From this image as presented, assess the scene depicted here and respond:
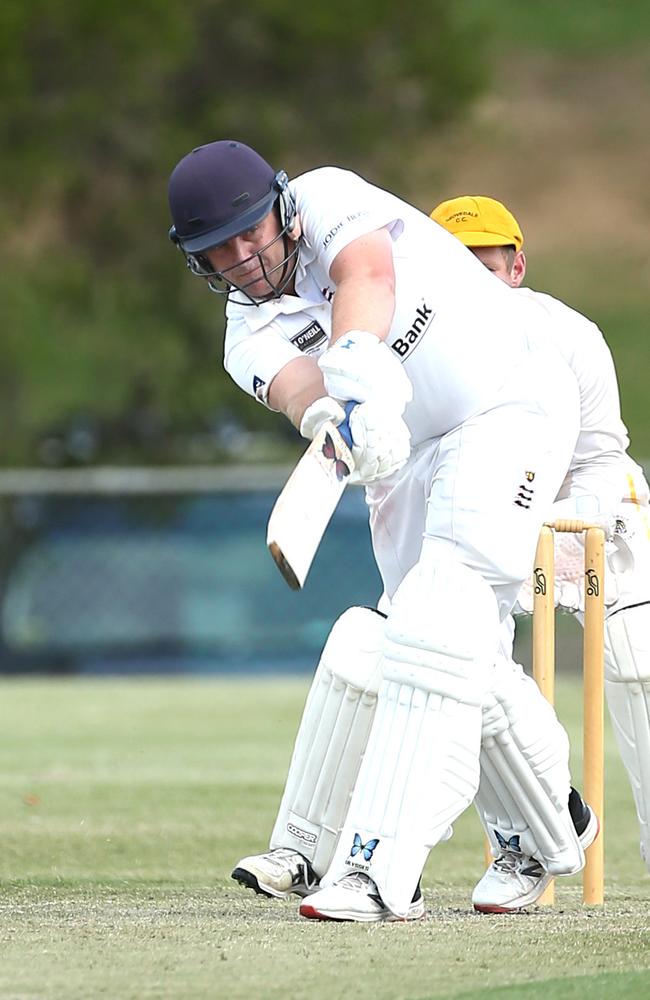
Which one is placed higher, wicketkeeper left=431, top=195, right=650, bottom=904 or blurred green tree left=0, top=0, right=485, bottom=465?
blurred green tree left=0, top=0, right=485, bottom=465

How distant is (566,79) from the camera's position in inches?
1512

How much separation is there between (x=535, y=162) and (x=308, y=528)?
1296 inches

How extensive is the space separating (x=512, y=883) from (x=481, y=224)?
5.09ft

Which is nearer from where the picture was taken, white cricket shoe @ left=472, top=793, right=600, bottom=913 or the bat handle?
the bat handle

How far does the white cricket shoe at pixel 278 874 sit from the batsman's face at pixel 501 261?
1460 mm

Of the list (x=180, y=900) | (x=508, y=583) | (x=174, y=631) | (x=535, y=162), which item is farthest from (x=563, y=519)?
(x=535, y=162)

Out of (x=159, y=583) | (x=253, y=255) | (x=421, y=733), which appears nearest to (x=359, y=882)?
(x=421, y=733)

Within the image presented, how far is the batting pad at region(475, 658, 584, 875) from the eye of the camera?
338 centimetres

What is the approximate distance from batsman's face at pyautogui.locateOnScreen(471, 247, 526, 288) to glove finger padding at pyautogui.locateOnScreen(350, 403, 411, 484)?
1326 mm

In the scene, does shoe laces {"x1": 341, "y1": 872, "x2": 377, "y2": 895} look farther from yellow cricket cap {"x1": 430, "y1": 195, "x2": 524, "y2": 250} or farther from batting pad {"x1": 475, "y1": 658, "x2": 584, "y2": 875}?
yellow cricket cap {"x1": 430, "y1": 195, "x2": 524, "y2": 250}

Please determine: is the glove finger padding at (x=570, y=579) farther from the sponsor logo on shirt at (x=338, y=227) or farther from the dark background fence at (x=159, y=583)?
the dark background fence at (x=159, y=583)

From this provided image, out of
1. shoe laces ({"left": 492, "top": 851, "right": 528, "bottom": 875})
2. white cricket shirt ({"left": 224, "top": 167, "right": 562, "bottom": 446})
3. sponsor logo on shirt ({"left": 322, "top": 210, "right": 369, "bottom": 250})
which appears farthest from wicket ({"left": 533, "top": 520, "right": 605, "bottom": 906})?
sponsor logo on shirt ({"left": 322, "top": 210, "right": 369, "bottom": 250})

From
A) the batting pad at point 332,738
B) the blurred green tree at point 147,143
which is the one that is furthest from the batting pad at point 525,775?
the blurred green tree at point 147,143

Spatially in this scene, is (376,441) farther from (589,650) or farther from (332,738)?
(589,650)
